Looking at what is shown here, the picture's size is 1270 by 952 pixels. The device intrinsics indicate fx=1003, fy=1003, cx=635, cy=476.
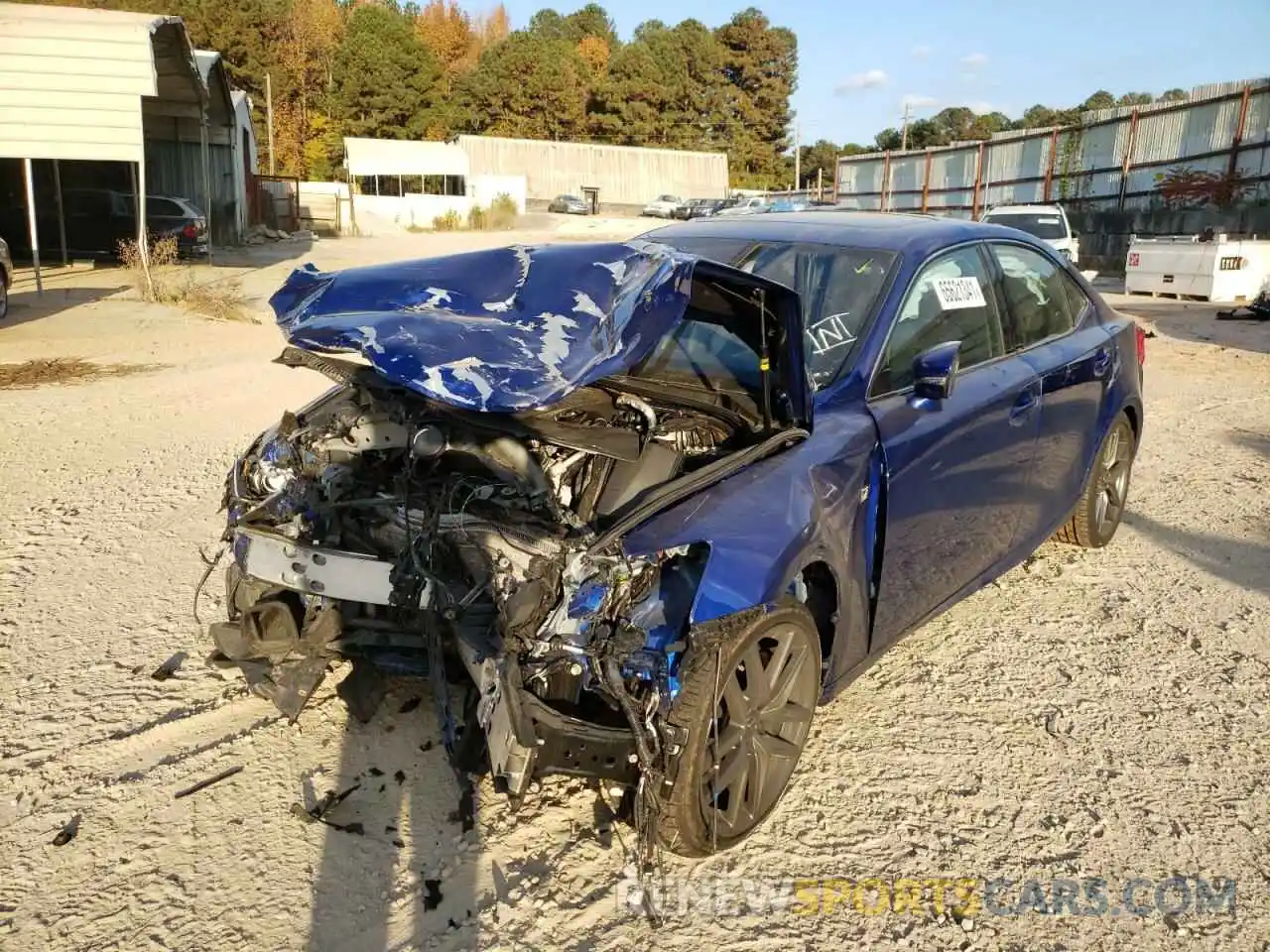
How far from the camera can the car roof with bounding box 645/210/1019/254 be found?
4109mm

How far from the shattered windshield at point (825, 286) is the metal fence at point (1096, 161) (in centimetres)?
2523

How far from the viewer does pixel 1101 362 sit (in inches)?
195

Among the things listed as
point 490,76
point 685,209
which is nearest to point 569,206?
point 685,209

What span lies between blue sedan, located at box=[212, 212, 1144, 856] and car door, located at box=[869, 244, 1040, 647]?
14mm

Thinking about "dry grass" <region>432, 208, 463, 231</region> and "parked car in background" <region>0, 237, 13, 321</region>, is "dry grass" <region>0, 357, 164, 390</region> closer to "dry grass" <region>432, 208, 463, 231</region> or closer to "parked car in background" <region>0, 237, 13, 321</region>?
"parked car in background" <region>0, 237, 13, 321</region>

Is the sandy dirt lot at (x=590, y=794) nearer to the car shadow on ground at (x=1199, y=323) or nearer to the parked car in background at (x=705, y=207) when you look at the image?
the car shadow on ground at (x=1199, y=323)

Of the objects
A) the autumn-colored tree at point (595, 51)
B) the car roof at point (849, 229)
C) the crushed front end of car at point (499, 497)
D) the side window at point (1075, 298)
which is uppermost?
the autumn-colored tree at point (595, 51)

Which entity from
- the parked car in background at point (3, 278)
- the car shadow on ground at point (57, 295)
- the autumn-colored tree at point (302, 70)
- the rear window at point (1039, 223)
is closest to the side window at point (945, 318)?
the car shadow on ground at point (57, 295)

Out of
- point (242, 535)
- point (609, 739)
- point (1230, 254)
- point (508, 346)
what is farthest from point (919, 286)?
point (1230, 254)

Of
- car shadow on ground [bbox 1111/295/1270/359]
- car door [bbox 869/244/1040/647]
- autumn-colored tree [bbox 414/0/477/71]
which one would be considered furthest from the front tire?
autumn-colored tree [bbox 414/0/477/71]

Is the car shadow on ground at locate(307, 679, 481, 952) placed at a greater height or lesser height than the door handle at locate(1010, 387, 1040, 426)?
lesser

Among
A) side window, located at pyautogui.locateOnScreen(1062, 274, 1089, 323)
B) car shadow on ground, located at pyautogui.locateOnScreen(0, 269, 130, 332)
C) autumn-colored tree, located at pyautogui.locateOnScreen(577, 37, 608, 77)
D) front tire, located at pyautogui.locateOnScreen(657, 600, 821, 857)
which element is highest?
autumn-colored tree, located at pyautogui.locateOnScreen(577, 37, 608, 77)

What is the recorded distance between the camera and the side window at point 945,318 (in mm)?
3727

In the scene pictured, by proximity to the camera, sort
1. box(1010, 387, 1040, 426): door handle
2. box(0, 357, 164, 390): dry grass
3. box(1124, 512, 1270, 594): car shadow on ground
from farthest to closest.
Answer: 1. box(0, 357, 164, 390): dry grass
2. box(1124, 512, 1270, 594): car shadow on ground
3. box(1010, 387, 1040, 426): door handle
